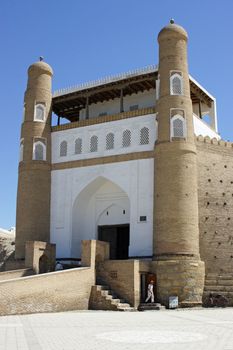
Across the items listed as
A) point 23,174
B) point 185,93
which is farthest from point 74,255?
point 185,93

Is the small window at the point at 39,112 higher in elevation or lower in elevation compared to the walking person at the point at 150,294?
higher

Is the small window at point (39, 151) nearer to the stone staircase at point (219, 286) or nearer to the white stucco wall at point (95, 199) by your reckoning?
the white stucco wall at point (95, 199)

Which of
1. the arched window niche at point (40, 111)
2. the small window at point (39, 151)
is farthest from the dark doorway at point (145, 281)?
the arched window niche at point (40, 111)

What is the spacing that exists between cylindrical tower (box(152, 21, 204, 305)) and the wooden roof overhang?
1.33 metres

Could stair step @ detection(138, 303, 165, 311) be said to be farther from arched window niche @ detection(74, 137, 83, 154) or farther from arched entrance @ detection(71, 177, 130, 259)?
arched window niche @ detection(74, 137, 83, 154)

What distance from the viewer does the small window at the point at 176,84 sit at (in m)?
17.9

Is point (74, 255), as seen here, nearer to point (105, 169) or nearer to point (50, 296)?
point (105, 169)

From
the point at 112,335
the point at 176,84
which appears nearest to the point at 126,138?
the point at 176,84

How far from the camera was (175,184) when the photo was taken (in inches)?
655

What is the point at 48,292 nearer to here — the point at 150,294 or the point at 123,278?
the point at 123,278

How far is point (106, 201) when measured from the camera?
20.0 m

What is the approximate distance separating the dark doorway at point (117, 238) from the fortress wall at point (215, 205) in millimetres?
3901

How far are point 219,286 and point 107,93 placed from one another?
369 inches

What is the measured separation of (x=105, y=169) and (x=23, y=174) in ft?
11.4
